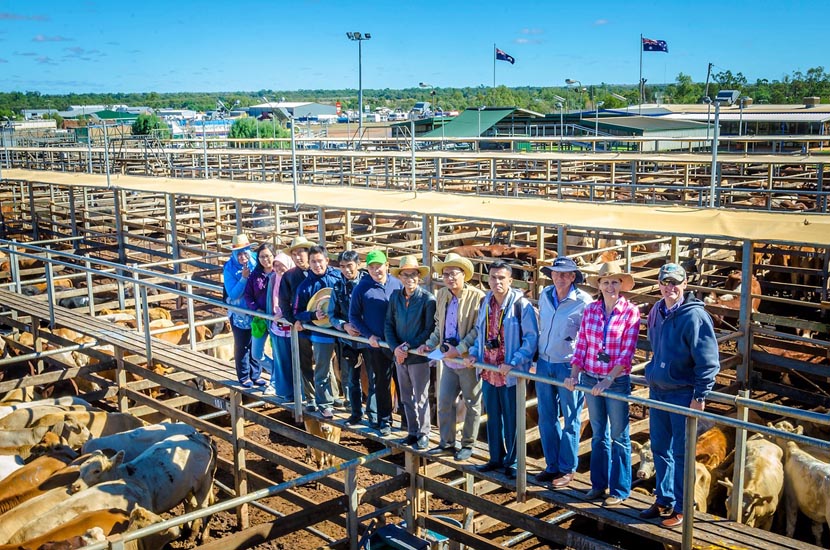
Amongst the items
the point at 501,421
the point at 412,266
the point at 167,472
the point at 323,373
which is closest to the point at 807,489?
the point at 501,421

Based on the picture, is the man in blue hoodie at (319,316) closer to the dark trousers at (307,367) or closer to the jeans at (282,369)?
the dark trousers at (307,367)

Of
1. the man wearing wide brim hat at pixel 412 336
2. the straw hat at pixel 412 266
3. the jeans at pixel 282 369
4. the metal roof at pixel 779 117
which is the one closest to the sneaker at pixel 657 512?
the man wearing wide brim hat at pixel 412 336

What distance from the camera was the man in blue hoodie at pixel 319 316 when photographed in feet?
26.7

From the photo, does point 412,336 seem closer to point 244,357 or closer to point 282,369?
point 282,369

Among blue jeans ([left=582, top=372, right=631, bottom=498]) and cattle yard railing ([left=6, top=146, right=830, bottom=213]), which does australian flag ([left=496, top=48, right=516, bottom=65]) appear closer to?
cattle yard railing ([left=6, top=146, right=830, bottom=213])

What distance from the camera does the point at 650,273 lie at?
15.2 m

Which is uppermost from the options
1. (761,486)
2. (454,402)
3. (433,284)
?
(433,284)

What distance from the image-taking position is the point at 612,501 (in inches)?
246

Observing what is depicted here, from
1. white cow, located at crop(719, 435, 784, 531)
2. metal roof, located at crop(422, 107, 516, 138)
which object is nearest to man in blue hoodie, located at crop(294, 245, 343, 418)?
white cow, located at crop(719, 435, 784, 531)

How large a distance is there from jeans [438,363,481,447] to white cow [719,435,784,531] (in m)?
2.47

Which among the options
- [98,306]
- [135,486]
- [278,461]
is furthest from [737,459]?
[98,306]

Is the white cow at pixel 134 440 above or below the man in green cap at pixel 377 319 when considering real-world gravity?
below

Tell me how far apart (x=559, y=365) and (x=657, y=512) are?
1253 mm

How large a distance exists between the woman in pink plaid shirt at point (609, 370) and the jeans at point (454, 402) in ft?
3.34
